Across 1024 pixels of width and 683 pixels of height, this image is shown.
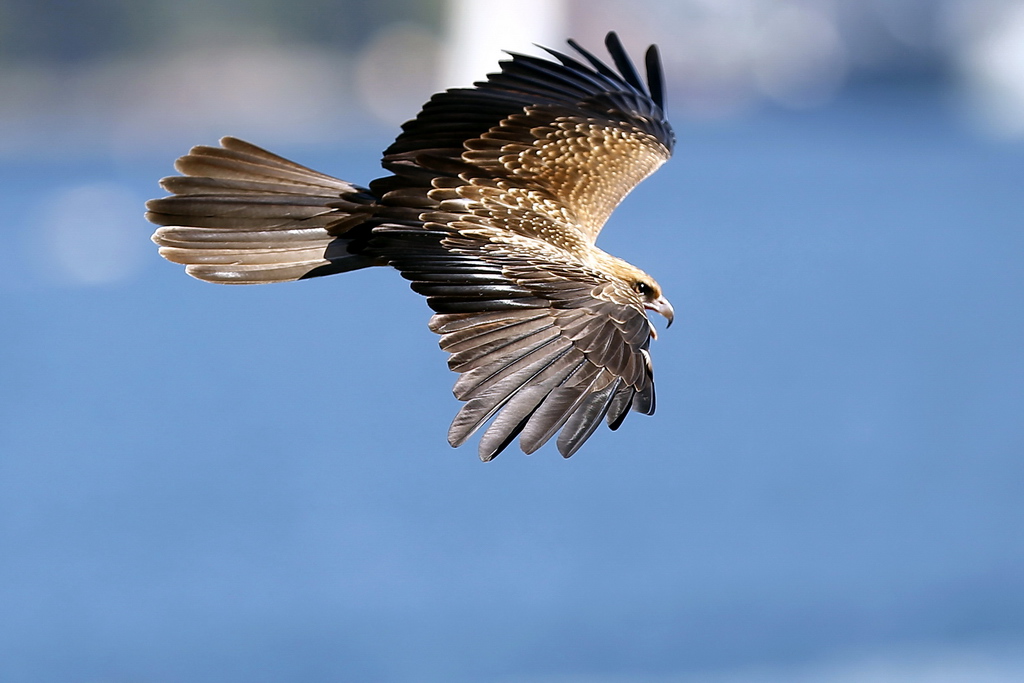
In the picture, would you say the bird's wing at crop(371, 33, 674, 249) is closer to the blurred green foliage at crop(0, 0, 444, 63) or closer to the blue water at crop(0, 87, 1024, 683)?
the blue water at crop(0, 87, 1024, 683)

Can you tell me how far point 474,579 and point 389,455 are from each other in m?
3.07

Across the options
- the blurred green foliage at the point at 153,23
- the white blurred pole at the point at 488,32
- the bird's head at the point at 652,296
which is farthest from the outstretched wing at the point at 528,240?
the blurred green foliage at the point at 153,23

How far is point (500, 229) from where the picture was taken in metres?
5.83

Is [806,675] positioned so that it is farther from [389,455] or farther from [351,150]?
[351,150]

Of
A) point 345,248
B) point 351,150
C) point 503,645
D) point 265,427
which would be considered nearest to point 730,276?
point 265,427

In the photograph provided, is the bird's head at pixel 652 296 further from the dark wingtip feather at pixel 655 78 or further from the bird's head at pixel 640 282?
the dark wingtip feather at pixel 655 78

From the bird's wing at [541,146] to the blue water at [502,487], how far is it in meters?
12.5

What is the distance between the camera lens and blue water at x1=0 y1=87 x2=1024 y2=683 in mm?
19500

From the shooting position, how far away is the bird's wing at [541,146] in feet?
19.9

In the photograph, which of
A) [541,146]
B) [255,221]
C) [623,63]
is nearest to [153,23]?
[623,63]

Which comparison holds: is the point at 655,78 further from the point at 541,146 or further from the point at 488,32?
the point at 488,32

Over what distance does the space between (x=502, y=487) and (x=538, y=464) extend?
73 cm

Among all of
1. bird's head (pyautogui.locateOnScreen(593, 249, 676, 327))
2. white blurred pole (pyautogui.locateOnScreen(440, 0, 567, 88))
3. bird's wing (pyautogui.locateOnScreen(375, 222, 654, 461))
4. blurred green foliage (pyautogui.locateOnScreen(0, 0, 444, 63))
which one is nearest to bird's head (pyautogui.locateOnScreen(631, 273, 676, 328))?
bird's head (pyautogui.locateOnScreen(593, 249, 676, 327))

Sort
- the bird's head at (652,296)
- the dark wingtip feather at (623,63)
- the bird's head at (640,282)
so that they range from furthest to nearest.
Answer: the dark wingtip feather at (623,63) → the bird's head at (652,296) → the bird's head at (640,282)
